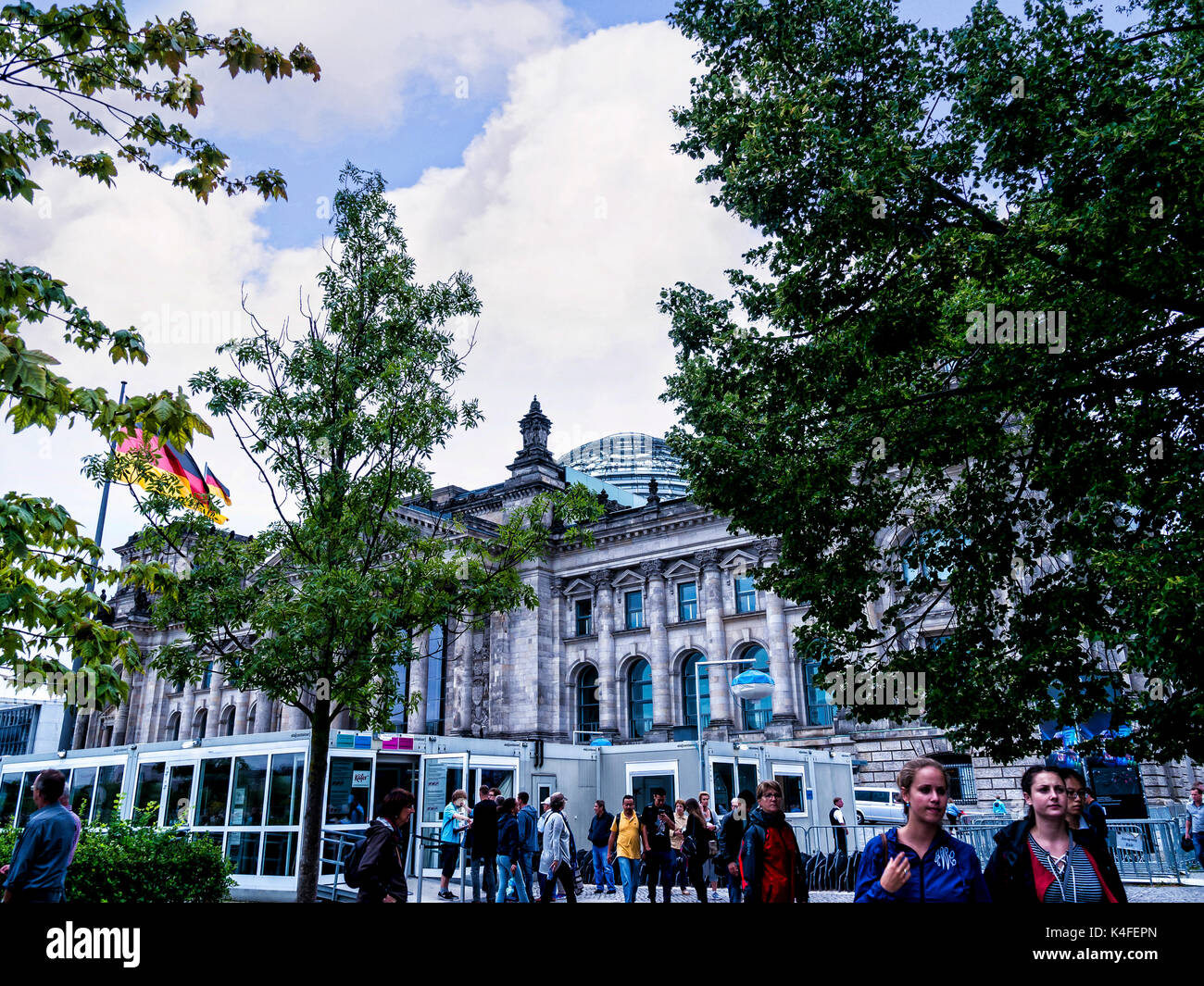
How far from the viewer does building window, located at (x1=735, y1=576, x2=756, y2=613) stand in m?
41.0

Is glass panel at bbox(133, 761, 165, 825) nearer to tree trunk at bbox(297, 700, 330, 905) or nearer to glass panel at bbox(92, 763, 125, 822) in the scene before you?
glass panel at bbox(92, 763, 125, 822)

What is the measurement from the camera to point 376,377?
661 inches

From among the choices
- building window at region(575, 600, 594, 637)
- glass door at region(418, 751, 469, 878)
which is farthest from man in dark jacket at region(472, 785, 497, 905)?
building window at region(575, 600, 594, 637)

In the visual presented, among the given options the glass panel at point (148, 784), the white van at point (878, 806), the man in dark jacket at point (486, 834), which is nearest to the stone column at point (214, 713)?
the glass panel at point (148, 784)

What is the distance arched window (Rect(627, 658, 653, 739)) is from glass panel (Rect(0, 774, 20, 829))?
82.3 feet

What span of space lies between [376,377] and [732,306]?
270 inches

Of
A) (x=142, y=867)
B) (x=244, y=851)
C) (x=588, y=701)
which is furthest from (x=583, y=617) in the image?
(x=142, y=867)

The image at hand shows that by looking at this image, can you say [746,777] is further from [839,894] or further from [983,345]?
[983,345]

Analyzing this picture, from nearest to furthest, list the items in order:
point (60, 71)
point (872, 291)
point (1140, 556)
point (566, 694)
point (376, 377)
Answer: point (60, 71)
point (1140, 556)
point (872, 291)
point (376, 377)
point (566, 694)
